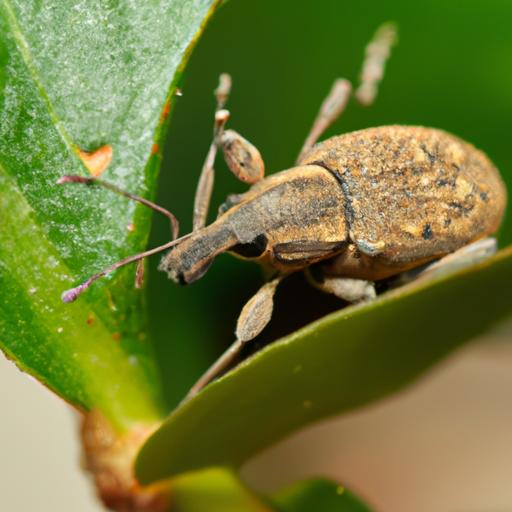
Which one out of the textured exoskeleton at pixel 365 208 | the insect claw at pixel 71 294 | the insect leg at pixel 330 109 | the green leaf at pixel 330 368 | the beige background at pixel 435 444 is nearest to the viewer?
the green leaf at pixel 330 368

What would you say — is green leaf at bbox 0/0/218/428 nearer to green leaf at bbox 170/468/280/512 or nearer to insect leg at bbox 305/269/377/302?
green leaf at bbox 170/468/280/512

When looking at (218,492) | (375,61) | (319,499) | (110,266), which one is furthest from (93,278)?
(375,61)

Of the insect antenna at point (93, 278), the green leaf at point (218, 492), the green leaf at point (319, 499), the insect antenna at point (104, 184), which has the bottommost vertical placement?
the green leaf at point (319, 499)

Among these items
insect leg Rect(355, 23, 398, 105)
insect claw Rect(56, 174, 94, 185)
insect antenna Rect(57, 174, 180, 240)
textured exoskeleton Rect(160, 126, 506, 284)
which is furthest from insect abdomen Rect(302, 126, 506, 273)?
insect claw Rect(56, 174, 94, 185)

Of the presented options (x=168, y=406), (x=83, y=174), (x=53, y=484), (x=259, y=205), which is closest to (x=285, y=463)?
(x=168, y=406)

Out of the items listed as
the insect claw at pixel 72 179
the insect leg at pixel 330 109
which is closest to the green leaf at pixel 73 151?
the insect claw at pixel 72 179

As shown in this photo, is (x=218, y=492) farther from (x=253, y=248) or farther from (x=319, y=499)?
(x=253, y=248)

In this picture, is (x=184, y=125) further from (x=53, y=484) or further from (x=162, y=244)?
(x=53, y=484)

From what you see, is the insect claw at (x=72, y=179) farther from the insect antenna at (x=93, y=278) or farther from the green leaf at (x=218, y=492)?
the green leaf at (x=218, y=492)

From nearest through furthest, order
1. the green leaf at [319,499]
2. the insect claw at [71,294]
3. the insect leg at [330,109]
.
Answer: the insect claw at [71,294], the green leaf at [319,499], the insect leg at [330,109]
